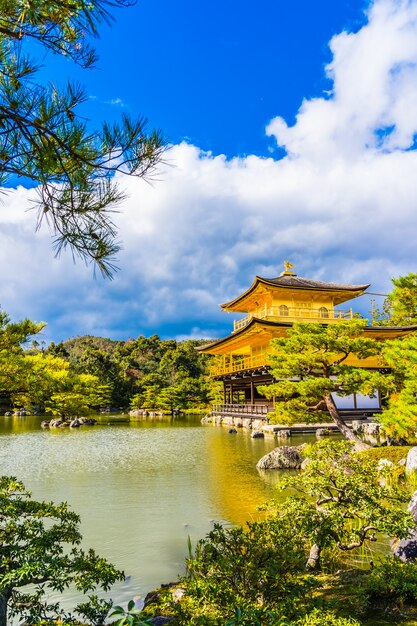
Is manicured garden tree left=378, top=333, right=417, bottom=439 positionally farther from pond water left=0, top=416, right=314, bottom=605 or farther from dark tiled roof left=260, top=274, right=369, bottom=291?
dark tiled roof left=260, top=274, right=369, bottom=291

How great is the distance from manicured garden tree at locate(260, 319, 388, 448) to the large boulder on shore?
140 centimetres

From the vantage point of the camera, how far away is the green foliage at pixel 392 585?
8.63ft

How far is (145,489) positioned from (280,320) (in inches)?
527

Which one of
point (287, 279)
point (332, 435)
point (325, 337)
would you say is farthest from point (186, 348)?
point (325, 337)

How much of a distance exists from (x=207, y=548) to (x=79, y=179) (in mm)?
2449

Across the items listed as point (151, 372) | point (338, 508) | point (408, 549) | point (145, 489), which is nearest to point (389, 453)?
point (145, 489)

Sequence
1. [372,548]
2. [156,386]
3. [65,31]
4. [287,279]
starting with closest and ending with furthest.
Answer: [65,31] → [372,548] → [287,279] → [156,386]

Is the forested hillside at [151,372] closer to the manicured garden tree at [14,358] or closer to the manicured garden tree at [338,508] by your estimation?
the manicured garden tree at [14,358]

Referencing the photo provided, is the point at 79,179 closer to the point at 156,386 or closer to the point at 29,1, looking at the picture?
the point at 29,1

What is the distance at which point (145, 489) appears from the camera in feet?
24.0

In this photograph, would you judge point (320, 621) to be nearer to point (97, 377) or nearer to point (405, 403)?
point (405, 403)

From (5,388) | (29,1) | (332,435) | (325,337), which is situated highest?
(29,1)

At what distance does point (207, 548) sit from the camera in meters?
2.52

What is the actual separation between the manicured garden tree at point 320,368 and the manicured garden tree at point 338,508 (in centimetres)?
624
